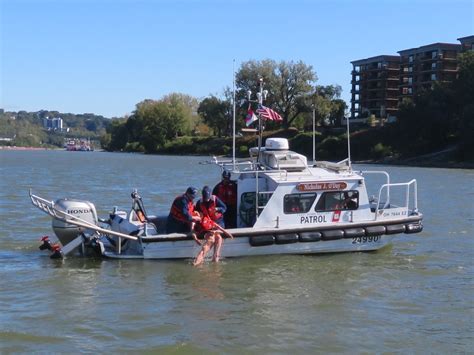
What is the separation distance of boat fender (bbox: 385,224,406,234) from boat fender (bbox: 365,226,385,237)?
0.14 metres

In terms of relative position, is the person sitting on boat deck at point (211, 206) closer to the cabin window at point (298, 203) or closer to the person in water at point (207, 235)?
the person in water at point (207, 235)

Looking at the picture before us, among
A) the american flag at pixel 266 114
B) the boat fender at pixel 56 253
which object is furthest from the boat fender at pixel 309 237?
the boat fender at pixel 56 253

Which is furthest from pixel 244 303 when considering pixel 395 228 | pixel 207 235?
pixel 395 228

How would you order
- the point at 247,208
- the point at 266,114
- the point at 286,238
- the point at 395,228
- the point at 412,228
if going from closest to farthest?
the point at 286,238 < the point at 266,114 < the point at 247,208 < the point at 395,228 < the point at 412,228

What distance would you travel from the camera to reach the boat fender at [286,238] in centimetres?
1576

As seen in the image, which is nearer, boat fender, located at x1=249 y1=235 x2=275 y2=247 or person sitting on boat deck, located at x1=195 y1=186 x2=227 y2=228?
person sitting on boat deck, located at x1=195 y1=186 x2=227 y2=228

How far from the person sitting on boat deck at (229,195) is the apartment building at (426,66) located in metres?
94.8

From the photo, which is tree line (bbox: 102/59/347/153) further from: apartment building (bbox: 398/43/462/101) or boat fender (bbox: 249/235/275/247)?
boat fender (bbox: 249/235/275/247)

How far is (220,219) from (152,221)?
2512 mm

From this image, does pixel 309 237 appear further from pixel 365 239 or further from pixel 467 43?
pixel 467 43

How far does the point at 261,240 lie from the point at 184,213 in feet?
6.41

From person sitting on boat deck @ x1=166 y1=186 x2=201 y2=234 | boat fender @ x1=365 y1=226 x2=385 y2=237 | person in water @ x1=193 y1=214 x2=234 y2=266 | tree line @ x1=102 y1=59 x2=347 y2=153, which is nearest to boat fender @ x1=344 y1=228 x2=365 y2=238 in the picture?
boat fender @ x1=365 y1=226 x2=385 y2=237

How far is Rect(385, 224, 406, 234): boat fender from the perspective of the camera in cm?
1667

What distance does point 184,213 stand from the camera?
49.5 feet
